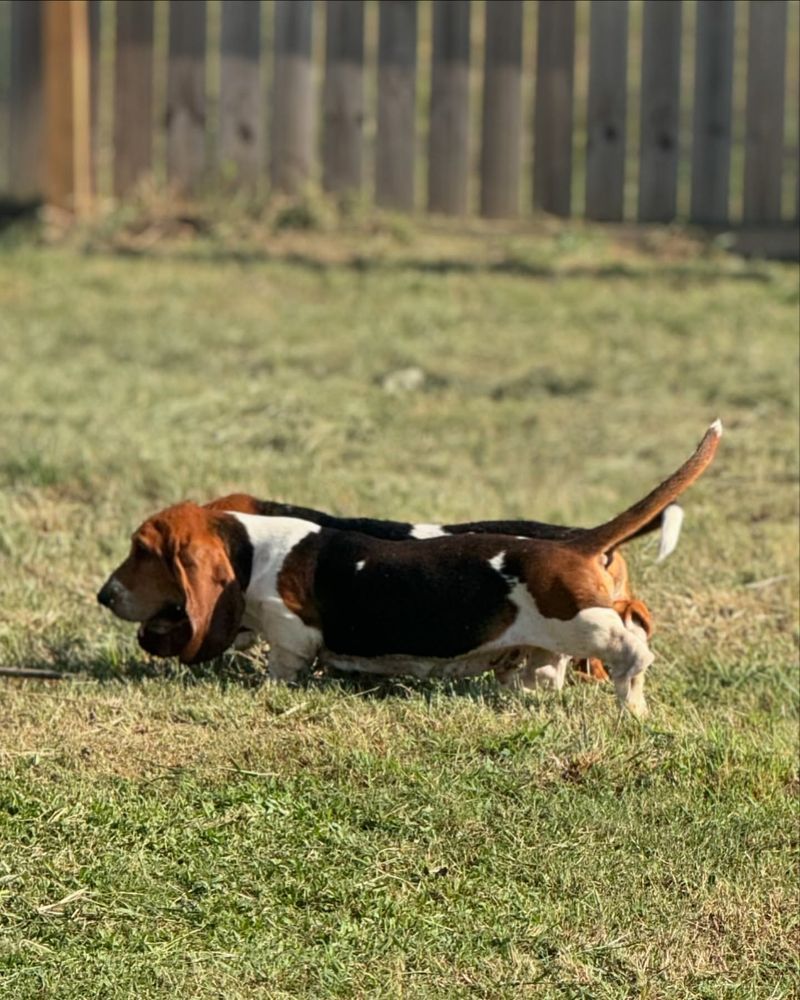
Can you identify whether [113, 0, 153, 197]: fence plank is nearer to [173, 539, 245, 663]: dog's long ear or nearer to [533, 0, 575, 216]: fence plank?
[533, 0, 575, 216]: fence plank

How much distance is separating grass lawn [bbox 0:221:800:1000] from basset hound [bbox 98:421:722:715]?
142 millimetres

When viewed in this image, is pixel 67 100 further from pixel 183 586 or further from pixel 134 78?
pixel 183 586

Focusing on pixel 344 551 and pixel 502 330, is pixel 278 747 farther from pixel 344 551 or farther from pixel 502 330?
pixel 502 330

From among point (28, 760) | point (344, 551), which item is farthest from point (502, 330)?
point (28, 760)

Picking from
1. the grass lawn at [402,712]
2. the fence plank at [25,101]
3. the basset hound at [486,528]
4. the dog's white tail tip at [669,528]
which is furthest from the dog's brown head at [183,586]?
the fence plank at [25,101]

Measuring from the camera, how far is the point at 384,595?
203 inches

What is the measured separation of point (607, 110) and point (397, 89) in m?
1.26

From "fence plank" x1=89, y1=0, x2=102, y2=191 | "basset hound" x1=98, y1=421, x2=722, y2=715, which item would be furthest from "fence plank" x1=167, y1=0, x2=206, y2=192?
"basset hound" x1=98, y1=421, x2=722, y2=715

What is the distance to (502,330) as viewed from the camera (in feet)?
32.1

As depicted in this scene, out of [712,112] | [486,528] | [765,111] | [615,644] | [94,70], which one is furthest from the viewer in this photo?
[94,70]

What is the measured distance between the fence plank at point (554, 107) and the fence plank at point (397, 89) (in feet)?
2.47

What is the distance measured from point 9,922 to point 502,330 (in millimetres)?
6072

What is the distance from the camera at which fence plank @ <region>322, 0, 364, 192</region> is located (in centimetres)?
1102

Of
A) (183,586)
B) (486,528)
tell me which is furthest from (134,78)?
(183,586)
